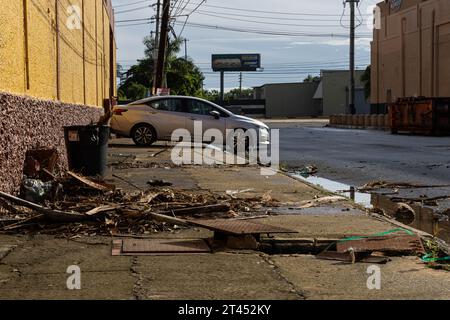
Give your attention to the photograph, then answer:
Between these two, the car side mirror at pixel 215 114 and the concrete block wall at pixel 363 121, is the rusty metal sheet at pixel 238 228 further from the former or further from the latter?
the concrete block wall at pixel 363 121

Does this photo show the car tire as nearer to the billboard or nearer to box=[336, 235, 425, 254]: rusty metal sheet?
box=[336, 235, 425, 254]: rusty metal sheet

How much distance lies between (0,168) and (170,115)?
13.7 metres

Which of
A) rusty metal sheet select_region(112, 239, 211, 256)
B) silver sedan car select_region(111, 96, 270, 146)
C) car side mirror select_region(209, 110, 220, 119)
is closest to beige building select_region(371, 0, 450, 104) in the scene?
silver sedan car select_region(111, 96, 270, 146)

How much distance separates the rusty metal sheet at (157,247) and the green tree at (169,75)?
234 ft

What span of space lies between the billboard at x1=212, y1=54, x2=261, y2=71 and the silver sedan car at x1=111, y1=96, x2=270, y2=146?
12172 centimetres

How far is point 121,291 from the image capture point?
193 inches

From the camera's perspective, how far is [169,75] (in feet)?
274

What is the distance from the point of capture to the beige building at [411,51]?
47156mm

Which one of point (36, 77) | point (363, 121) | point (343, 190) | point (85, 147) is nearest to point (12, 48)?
point (36, 77)

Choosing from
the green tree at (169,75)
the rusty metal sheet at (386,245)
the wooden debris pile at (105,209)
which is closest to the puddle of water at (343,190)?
the wooden debris pile at (105,209)

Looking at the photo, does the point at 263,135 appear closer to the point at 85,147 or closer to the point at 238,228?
the point at 85,147

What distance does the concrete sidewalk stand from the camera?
4926mm
